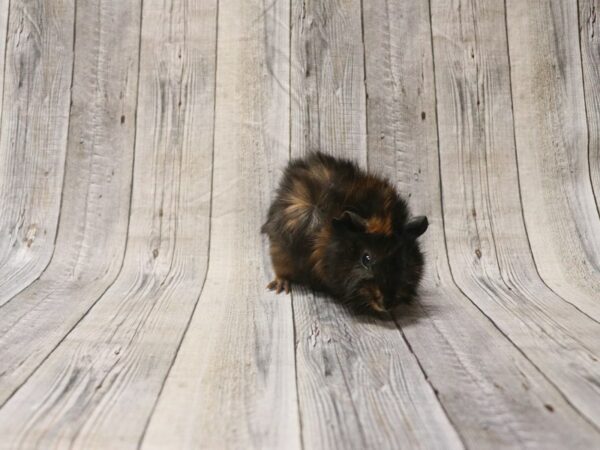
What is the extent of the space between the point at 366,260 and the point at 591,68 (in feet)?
4.43

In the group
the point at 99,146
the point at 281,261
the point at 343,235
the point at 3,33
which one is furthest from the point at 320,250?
the point at 3,33

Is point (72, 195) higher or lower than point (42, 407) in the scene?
higher

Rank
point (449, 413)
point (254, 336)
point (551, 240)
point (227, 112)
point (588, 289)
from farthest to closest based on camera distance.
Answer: point (227, 112) < point (551, 240) < point (588, 289) < point (254, 336) < point (449, 413)

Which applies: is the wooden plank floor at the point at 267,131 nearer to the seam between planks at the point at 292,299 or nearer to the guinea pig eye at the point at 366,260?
the seam between planks at the point at 292,299

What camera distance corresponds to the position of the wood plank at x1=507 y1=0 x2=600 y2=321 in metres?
2.23

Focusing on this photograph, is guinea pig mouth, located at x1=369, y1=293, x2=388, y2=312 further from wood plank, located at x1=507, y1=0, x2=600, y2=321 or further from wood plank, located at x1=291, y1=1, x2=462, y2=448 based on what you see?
wood plank, located at x1=507, y1=0, x2=600, y2=321

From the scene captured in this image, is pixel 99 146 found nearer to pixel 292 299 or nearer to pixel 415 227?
pixel 292 299

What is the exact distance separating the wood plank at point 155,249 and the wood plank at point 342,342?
350 millimetres

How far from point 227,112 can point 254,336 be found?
112cm

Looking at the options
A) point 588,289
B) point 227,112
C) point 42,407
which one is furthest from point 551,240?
point 42,407

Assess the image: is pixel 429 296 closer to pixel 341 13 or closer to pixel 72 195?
pixel 341 13

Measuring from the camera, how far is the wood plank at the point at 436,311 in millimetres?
1131

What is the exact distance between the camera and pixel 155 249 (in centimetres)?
228

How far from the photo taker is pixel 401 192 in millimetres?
2344
